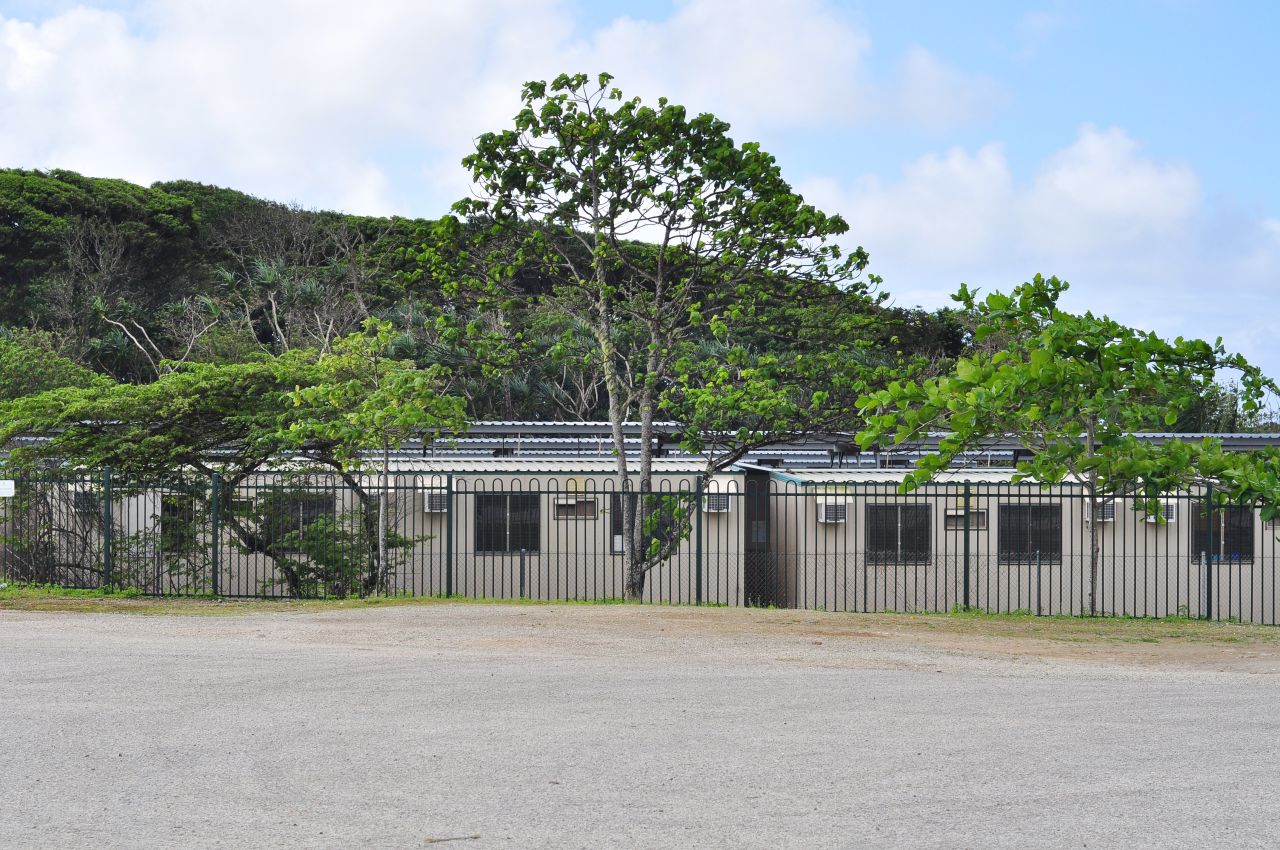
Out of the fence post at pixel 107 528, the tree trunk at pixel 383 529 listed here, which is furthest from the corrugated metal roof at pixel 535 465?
the fence post at pixel 107 528

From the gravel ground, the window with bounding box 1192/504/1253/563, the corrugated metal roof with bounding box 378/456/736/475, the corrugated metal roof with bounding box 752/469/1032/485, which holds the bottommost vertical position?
the gravel ground

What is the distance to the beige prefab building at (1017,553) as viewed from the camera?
1877 centimetres

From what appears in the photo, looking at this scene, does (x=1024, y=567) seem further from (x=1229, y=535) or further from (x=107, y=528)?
(x=107, y=528)

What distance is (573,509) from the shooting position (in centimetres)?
1959

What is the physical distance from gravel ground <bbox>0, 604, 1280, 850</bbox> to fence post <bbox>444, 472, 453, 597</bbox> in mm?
4243

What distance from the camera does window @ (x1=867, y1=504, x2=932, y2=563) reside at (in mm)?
19078

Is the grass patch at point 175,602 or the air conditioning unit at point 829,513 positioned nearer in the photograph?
the grass patch at point 175,602

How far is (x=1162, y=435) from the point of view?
2658 centimetres

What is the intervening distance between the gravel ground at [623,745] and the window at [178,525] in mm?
5673

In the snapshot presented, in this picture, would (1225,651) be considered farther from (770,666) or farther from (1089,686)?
(770,666)

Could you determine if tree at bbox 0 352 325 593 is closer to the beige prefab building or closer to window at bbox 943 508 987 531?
the beige prefab building

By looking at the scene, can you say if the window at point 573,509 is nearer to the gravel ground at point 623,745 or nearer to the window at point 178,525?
the window at point 178,525

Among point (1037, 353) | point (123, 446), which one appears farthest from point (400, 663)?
point (123, 446)

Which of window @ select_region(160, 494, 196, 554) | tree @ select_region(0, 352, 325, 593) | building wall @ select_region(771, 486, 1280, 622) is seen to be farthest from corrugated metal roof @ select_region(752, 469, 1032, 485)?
window @ select_region(160, 494, 196, 554)
